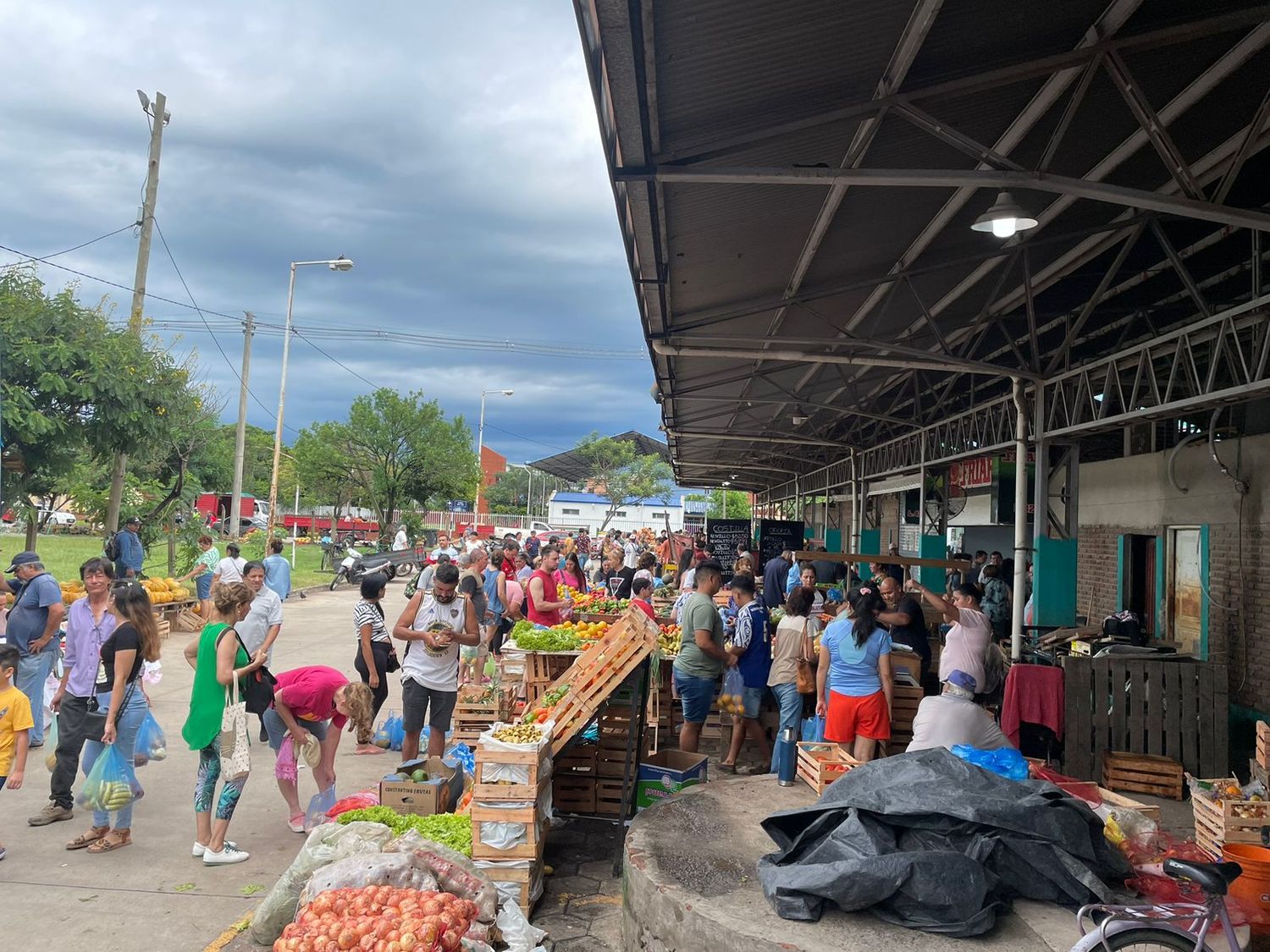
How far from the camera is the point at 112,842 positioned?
6.11 metres

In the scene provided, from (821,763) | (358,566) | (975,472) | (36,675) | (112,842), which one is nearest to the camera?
(821,763)

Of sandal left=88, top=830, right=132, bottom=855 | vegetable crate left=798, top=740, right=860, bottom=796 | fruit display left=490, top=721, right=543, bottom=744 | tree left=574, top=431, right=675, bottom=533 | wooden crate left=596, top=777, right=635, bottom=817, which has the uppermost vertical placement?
tree left=574, top=431, right=675, bottom=533

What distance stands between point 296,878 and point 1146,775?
7041 millimetres

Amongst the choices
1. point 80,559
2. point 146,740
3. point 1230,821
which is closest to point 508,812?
point 146,740

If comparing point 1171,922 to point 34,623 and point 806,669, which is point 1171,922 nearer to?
point 806,669

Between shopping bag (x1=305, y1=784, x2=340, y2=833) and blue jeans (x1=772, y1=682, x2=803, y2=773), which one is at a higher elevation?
blue jeans (x1=772, y1=682, x2=803, y2=773)

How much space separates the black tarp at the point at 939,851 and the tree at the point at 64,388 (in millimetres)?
12935

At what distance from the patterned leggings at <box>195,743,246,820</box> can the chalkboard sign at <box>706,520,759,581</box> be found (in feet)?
57.4

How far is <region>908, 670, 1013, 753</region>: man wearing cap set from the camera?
5879mm

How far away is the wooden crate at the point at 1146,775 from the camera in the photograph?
798 centimetres

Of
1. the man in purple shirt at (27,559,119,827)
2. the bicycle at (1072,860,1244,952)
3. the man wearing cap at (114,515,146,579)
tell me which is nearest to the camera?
the bicycle at (1072,860,1244,952)

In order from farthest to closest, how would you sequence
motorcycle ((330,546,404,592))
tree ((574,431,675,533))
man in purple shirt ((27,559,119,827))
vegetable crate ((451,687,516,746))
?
tree ((574,431,675,533)) → motorcycle ((330,546,404,592)) → vegetable crate ((451,687,516,746)) → man in purple shirt ((27,559,119,827))

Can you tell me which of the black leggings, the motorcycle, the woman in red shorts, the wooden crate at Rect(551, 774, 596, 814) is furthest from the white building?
the wooden crate at Rect(551, 774, 596, 814)

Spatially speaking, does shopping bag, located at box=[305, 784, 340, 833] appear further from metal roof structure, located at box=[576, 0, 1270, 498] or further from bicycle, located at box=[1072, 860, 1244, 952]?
A: bicycle, located at box=[1072, 860, 1244, 952]
